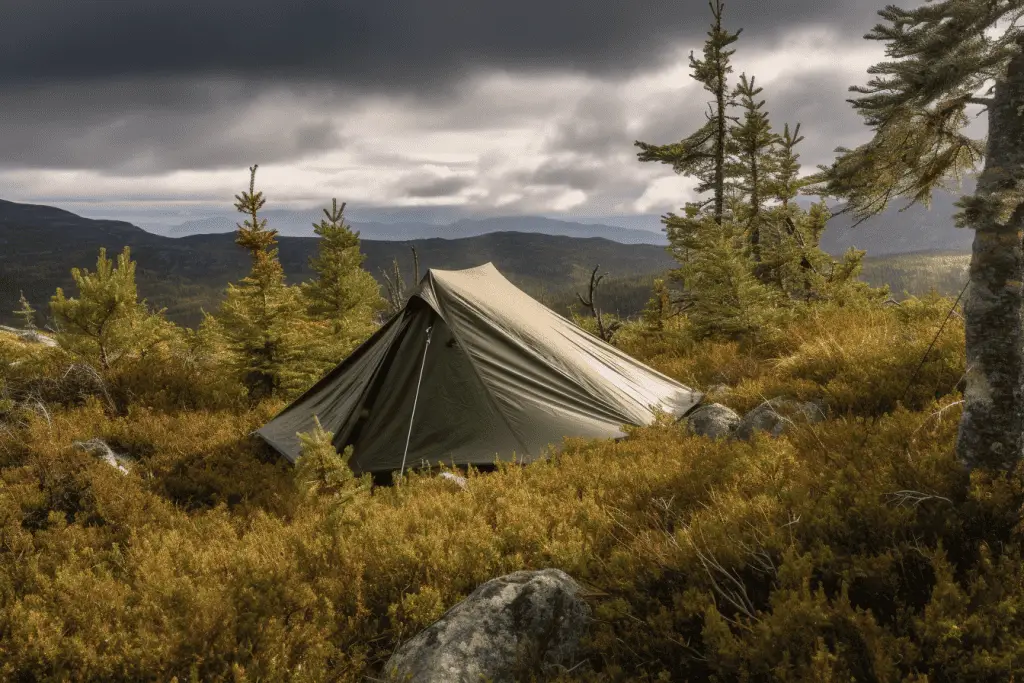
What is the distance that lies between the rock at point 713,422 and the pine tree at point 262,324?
27.2 feet

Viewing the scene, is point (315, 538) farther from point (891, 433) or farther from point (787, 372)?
point (787, 372)

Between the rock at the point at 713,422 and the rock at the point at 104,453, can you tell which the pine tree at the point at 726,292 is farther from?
the rock at the point at 104,453

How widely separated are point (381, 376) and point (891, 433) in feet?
20.8

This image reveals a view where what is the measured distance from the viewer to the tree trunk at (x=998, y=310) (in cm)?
→ 363

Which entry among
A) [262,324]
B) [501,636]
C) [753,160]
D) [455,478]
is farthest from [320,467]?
[753,160]

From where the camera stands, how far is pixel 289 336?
11.6 meters

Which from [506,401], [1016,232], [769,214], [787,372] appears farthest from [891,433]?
[769,214]

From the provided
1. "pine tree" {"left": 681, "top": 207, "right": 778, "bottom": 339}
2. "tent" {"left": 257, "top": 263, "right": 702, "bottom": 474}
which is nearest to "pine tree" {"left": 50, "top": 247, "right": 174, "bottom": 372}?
"tent" {"left": 257, "top": 263, "right": 702, "bottom": 474}

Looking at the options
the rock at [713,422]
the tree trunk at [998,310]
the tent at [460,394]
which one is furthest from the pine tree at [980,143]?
the tent at [460,394]

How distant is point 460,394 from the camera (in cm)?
793

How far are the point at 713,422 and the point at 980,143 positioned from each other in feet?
13.7

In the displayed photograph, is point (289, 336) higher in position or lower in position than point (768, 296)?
lower

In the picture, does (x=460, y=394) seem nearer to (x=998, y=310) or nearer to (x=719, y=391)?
(x=719, y=391)

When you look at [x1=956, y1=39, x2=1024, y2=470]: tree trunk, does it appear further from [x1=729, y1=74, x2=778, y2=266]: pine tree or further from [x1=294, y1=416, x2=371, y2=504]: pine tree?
[x1=729, y1=74, x2=778, y2=266]: pine tree
